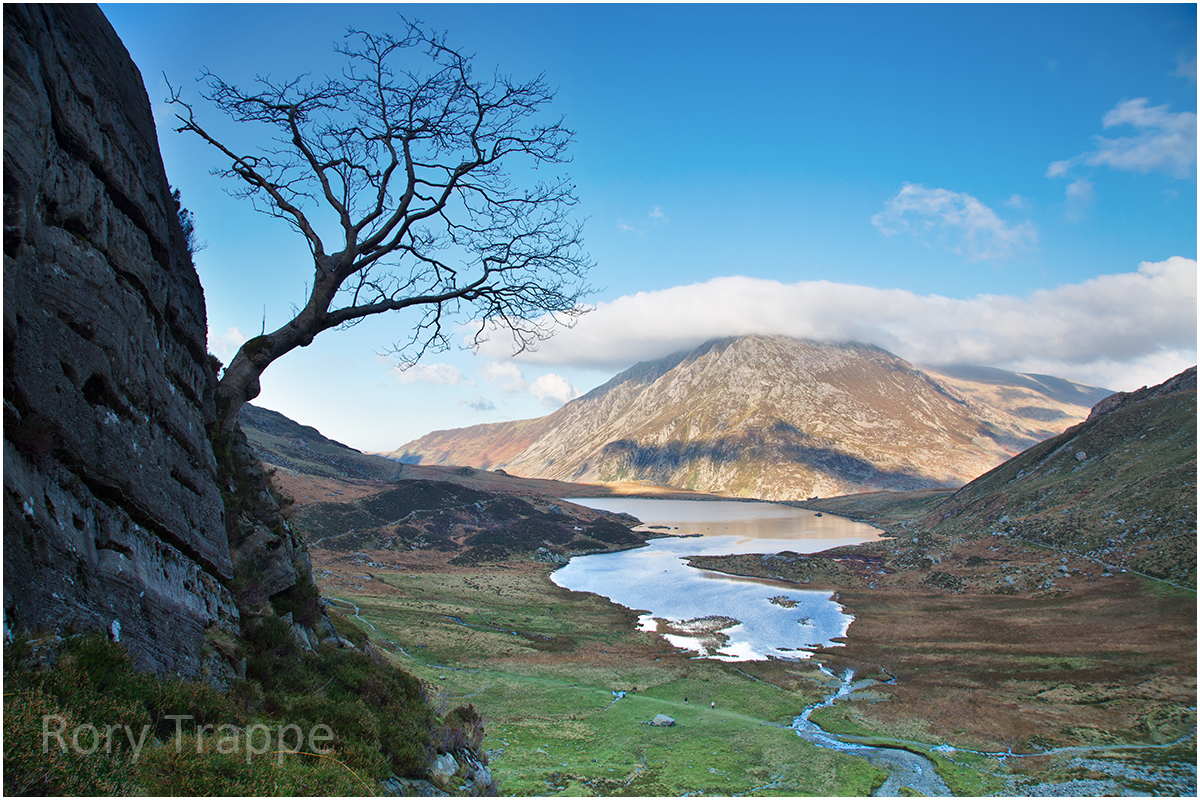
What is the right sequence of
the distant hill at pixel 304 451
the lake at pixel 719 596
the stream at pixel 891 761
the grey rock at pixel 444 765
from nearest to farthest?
1. the grey rock at pixel 444 765
2. the stream at pixel 891 761
3. the lake at pixel 719 596
4. the distant hill at pixel 304 451

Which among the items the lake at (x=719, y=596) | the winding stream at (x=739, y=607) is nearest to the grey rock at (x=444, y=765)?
the winding stream at (x=739, y=607)

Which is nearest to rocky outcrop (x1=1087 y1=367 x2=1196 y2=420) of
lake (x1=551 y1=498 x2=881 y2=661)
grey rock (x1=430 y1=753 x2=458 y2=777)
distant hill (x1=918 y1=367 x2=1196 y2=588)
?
distant hill (x1=918 y1=367 x2=1196 y2=588)

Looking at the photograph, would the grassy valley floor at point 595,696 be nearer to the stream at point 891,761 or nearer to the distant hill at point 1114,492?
the stream at point 891,761

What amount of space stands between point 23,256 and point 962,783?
31.2 metres

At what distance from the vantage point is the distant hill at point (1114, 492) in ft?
181

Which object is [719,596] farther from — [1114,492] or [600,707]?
[1114,492]

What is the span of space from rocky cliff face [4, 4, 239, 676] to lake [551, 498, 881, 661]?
3917 cm

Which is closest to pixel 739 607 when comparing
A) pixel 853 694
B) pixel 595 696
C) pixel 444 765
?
pixel 853 694

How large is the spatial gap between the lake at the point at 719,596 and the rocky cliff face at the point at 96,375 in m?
39.2

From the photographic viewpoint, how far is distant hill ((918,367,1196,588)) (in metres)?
55.1

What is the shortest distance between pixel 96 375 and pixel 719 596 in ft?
210

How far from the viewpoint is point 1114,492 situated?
68.4 metres

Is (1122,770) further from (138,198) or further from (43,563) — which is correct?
(138,198)

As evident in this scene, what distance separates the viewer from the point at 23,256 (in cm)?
781
